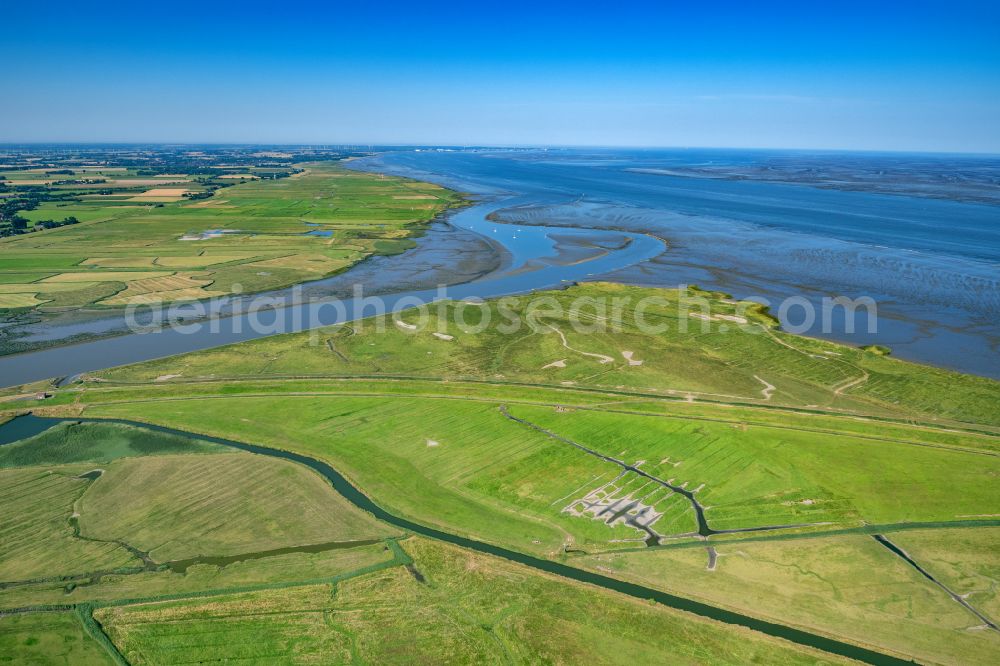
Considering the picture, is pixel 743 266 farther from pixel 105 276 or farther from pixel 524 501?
pixel 105 276

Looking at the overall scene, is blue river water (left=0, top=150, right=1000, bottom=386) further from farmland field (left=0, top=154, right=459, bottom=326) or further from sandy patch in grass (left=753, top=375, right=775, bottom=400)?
sandy patch in grass (left=753, top=375, right=775, bottom=400)

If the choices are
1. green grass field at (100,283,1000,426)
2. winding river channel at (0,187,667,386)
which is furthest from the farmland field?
green grass field at (100,283,1000,426)

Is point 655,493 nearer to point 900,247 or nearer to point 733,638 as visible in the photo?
point 733,638

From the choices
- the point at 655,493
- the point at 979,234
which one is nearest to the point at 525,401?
the point at 655,493

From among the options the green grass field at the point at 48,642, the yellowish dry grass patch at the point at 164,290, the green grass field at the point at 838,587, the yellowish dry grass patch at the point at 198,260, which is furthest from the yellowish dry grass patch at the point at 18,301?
the green grass field at the point at 838,587

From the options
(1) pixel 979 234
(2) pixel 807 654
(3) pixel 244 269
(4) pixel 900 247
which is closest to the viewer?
(2) pixel 807 654

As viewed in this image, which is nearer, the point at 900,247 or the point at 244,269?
the point at 244,269

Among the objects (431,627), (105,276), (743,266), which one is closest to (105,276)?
(105,276)

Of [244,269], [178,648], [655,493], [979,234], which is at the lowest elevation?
[178,648]
